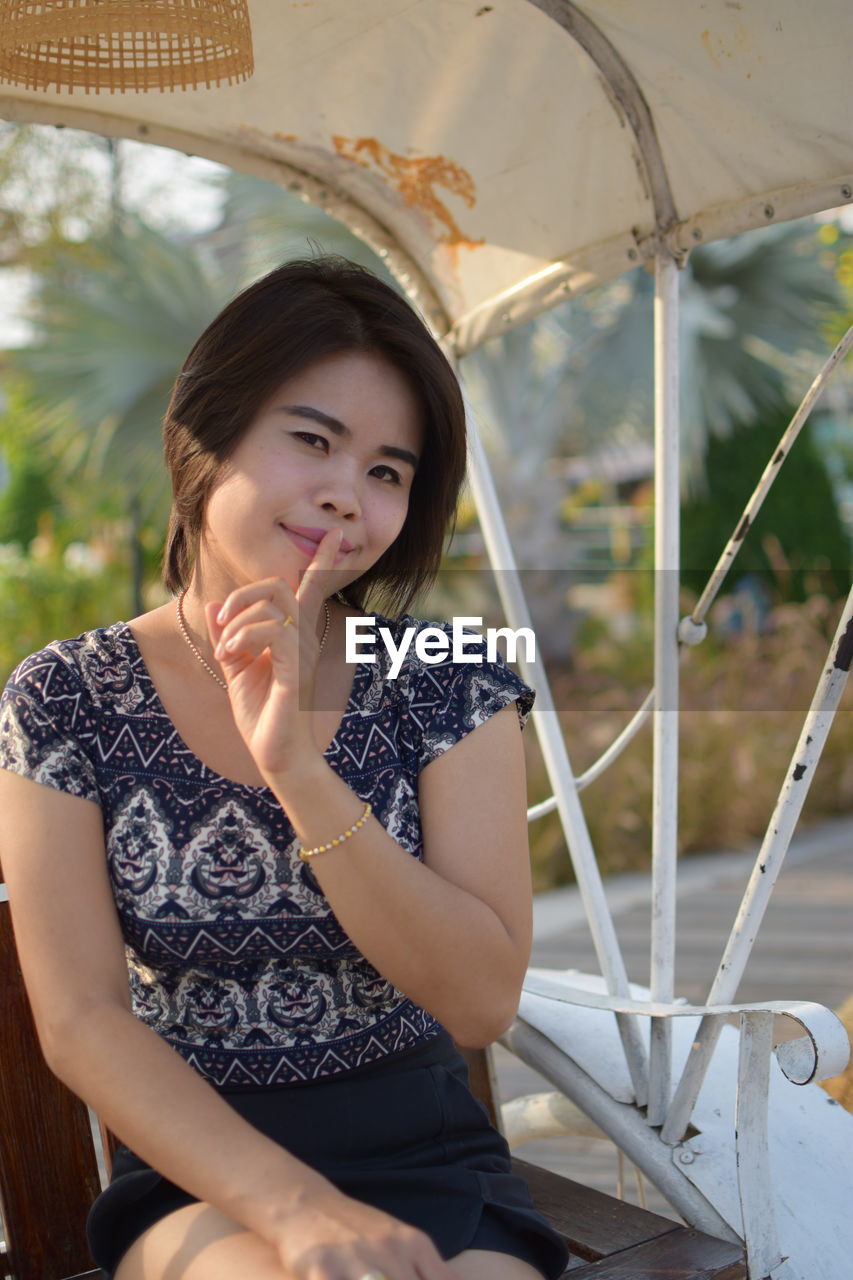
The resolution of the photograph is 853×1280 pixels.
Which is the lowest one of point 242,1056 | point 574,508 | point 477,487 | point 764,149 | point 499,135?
point 242,1056

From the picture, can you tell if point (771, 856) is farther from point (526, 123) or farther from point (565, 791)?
point (526, 123)

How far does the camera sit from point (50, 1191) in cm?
173

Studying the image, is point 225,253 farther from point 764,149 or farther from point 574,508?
point 764,149

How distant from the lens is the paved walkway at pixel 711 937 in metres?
3.47

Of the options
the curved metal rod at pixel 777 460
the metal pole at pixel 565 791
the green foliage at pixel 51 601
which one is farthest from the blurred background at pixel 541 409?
the curved metal rod at pixel 777 460

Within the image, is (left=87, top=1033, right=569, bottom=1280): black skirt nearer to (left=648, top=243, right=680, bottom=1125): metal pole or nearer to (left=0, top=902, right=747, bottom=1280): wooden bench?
(left=0, top=902, right=747, bottom=1280): wooden bench

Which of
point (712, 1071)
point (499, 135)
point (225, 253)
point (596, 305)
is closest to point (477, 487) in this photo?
point (499, 135)

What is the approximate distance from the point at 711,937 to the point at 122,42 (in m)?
4.12

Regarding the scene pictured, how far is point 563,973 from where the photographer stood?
238 centimetres

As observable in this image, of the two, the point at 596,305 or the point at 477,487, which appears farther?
the point at 596,305

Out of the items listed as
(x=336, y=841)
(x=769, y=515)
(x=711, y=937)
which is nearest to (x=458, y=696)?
(x=336, y=841)

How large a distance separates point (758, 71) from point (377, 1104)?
139 centimetres

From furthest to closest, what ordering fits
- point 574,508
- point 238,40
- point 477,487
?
point 574,508 → point 477,487 → point 238,40

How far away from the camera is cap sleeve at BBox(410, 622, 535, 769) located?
1565mm
